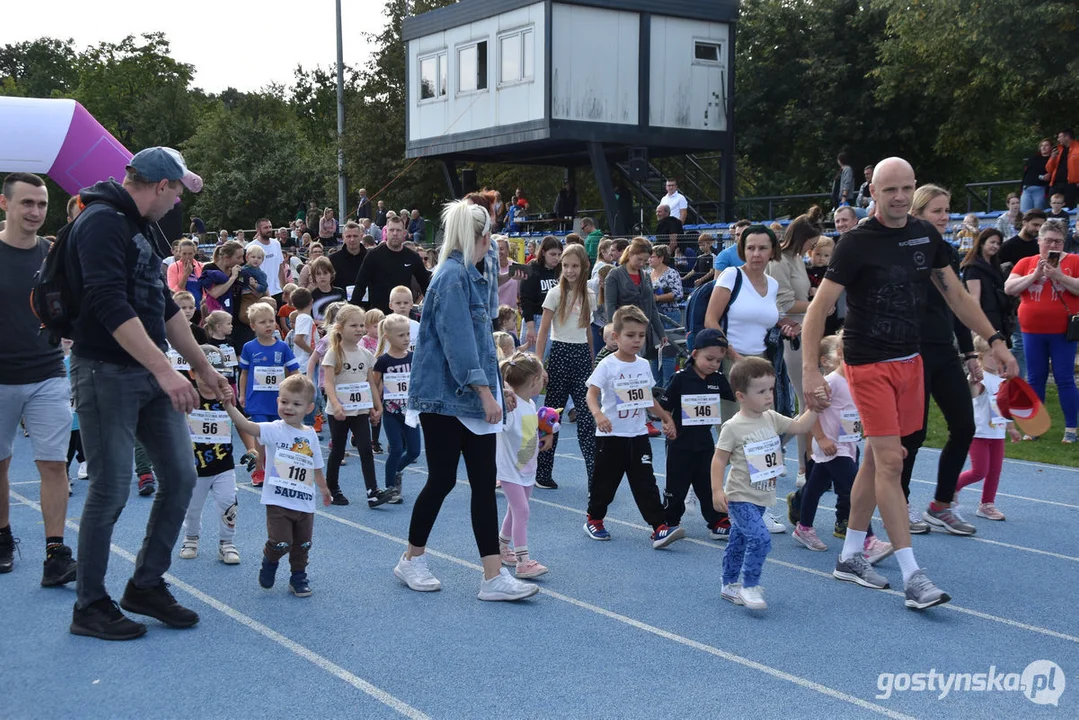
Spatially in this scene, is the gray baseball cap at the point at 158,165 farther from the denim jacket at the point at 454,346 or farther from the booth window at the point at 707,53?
the booth window at the point at 707,53

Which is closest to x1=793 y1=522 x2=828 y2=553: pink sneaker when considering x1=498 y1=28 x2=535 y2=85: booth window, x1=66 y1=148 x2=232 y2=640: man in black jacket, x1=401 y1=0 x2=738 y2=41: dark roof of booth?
x1=66 y1=148 x2=232 y2=640: man in black jacket

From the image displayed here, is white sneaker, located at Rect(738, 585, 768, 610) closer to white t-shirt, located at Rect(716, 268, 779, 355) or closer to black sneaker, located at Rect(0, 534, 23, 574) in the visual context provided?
white t-shirt, located at Rect(716, 268, 779, 355)

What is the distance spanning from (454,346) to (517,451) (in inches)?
48.3

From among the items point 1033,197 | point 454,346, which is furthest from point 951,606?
point 1033,197

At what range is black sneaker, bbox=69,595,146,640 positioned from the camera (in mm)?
5199

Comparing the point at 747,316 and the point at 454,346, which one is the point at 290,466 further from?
the point at 747,316

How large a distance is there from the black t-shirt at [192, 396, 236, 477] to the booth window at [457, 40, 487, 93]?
22.1 m

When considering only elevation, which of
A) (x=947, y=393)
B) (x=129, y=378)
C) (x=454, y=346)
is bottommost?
(x=947, y=393)

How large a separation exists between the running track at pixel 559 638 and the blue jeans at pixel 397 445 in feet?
3.71

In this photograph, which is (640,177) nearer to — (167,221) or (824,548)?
(167,221)

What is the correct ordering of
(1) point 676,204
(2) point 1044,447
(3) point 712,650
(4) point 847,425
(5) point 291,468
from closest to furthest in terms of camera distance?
(3) point 712,650 → (5) point 291,468 → (4) point 847,425 → (2) point 1044,447 → (1) point 676,204

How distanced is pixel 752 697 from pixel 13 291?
442 centimetres

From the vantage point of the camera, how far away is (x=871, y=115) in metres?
31.3

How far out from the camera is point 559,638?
535 centimetres
